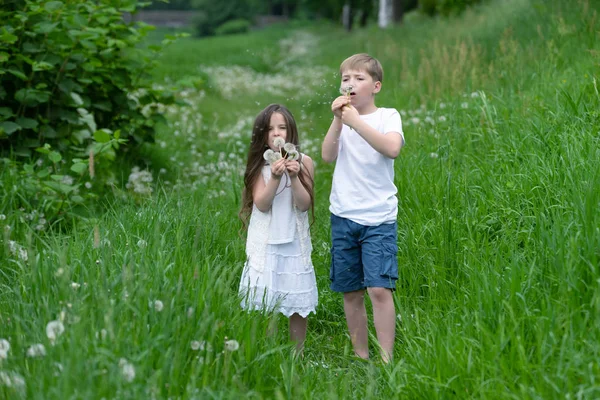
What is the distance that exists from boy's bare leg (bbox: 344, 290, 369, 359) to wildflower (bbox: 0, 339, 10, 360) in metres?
1.75

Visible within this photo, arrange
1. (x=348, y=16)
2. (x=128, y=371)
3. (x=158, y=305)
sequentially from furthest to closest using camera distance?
(x=348, y=16), (x=158, y=305), (x=128, y=371)

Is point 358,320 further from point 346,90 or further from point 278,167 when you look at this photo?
point 346,90

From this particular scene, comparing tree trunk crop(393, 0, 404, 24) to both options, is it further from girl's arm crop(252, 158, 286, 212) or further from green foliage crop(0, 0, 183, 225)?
girl's arm crop(252, 158, 286, 212)

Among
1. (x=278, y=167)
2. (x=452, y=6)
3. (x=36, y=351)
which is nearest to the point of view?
Answer: (x=36, y=351)

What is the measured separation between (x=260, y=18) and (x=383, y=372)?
3009 inches

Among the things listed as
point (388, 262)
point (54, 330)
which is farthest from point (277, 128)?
point (54, 330)

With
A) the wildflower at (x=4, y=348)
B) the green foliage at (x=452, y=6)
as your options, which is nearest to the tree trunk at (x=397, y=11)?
the green foliage at (x=452, y=6)

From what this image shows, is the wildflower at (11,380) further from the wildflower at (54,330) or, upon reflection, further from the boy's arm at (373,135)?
the boy's arm at (373,135)

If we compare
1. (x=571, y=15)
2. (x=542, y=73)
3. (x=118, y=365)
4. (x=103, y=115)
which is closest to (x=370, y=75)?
(x=118, y=365)

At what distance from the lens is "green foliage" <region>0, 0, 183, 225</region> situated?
5.29 m

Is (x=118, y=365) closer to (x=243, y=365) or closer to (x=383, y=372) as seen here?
(x=243, y=365)

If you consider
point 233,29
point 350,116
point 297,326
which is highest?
point 350,116

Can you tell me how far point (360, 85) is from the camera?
3.63 m

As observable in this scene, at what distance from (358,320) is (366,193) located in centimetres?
72
